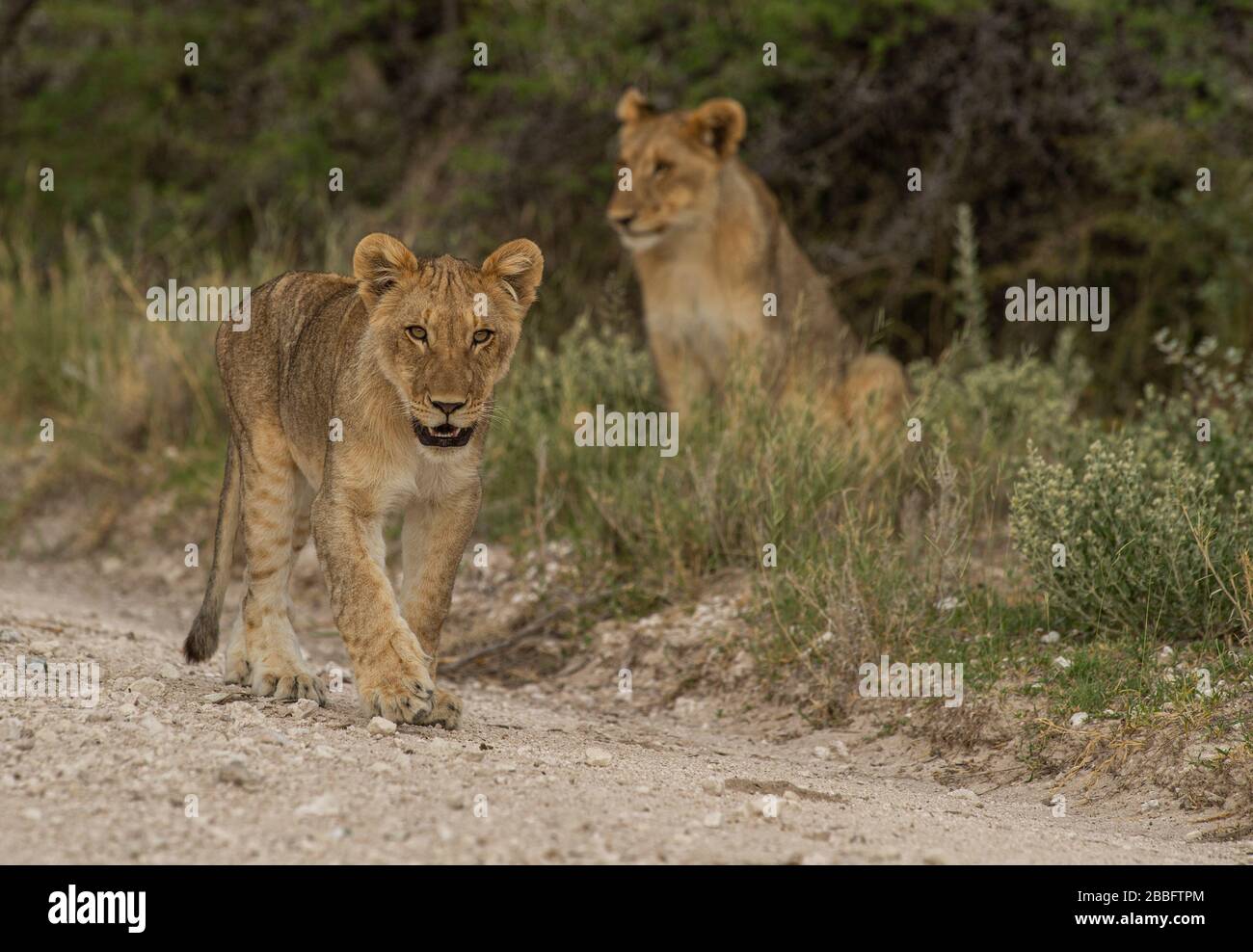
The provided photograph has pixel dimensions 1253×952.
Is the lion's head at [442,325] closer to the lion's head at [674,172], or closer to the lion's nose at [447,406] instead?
the lion's nose at [447,406]

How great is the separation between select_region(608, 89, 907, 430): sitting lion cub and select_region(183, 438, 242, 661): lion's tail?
3.08 m

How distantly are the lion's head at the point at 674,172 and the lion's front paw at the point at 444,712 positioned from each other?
14.1 ft

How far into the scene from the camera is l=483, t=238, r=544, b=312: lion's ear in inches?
208

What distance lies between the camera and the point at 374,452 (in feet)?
16.9

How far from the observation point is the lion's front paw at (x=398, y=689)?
16.0ft

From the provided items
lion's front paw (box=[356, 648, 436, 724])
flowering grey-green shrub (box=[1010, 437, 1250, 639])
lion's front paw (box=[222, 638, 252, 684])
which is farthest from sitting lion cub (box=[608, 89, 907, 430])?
lion's front paw (box=[356, 648, 436, 724])

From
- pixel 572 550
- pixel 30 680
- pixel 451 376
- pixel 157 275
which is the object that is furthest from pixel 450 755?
pixel 157 275

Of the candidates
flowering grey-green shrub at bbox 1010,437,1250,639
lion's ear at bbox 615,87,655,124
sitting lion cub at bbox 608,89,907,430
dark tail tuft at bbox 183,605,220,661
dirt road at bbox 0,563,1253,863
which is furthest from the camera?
lion's ear at bbox 615,87,655,124

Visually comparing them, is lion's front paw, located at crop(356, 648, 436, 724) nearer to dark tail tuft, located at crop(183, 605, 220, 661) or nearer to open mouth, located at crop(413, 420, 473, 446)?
open mouth, located at crop(413, 420, 473, 446)

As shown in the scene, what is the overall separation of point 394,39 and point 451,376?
9.42 m

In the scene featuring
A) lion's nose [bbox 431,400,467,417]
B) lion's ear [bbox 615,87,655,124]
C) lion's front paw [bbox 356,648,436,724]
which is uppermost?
lion's ear [bbox 615,87,655,124]

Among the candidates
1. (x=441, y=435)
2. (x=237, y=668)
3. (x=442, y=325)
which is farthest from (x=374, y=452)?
(x=237, y=668)

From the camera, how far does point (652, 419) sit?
8344 millimetres
